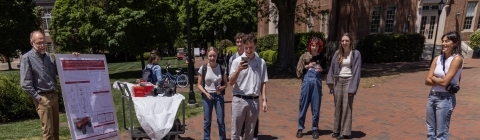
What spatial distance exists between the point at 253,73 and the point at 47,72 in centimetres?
275

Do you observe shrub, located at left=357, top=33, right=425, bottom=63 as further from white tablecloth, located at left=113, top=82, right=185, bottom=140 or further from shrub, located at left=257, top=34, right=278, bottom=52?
white tablecloth, located at left=113, top=82, right=185, bottom=140

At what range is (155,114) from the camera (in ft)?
13.9

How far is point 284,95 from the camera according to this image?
9.92 meters

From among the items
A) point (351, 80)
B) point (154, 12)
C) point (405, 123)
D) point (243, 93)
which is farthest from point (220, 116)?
point (154, 12)

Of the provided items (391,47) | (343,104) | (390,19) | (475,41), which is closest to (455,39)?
(343,104)

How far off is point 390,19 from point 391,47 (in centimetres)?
443

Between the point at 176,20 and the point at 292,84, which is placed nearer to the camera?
the point at 292,84

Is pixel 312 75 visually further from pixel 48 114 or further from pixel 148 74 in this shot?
pixel 48 114

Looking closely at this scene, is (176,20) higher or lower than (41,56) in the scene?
higher

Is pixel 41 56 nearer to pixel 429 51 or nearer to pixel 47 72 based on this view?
pixel 47 72

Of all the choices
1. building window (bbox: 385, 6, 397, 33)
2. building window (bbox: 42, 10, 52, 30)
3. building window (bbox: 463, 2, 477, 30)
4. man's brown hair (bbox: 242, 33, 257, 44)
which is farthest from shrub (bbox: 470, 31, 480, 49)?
building window (bbox: 42, 10, 52, 30)

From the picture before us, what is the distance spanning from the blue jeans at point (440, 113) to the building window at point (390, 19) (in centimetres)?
2009

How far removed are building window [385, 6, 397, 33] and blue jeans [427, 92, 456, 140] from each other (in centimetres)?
2009

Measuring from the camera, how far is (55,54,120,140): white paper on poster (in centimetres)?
387
